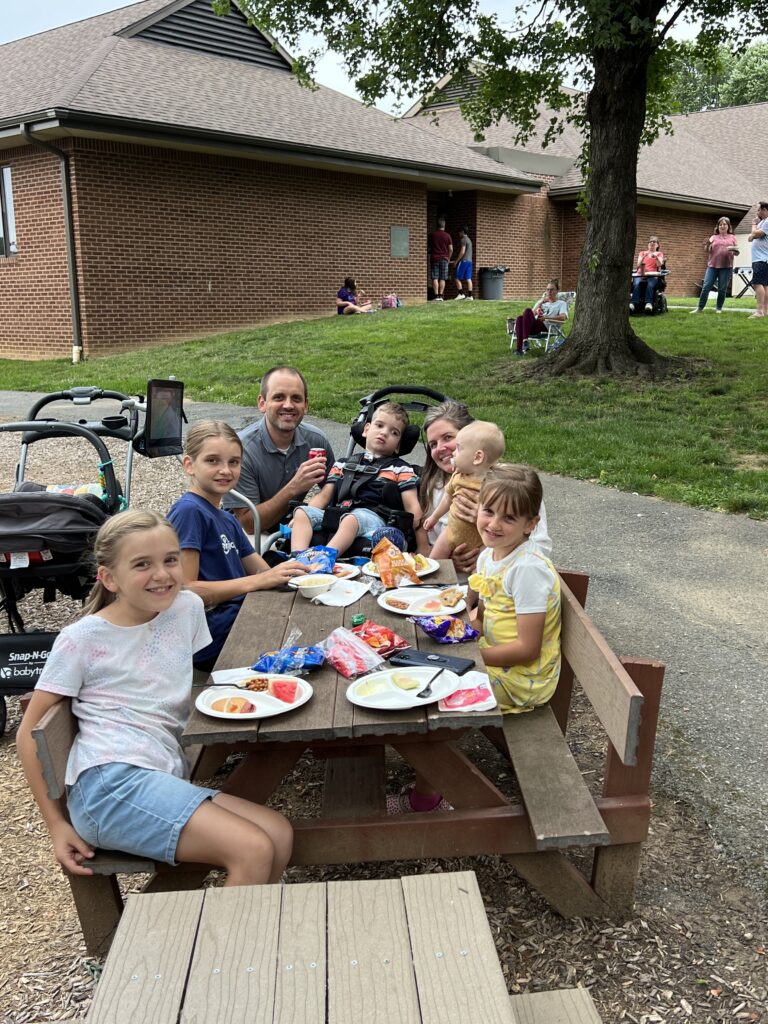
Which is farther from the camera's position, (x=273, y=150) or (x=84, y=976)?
(x=273, y=150)

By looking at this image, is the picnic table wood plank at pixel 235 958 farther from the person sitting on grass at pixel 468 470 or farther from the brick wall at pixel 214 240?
the brick wall at pixel 214 240

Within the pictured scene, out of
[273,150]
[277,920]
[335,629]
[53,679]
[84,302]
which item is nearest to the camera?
[277,920]

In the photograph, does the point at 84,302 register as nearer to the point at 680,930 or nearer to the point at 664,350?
the point at 664,350

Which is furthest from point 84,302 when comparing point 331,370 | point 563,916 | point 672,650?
point 563,916

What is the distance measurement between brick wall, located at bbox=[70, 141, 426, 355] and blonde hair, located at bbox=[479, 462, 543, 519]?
14.9m

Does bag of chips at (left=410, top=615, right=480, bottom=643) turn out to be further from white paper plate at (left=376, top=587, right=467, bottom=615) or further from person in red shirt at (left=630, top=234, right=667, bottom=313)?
person in red shirt at (left=630, top=234, right=667, bottom=313)

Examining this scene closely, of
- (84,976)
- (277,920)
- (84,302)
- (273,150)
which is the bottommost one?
(84,976)

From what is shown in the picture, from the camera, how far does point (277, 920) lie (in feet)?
5.91

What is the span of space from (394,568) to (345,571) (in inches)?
10.9

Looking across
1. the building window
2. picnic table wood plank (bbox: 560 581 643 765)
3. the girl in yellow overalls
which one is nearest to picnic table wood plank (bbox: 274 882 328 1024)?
picnic table wood plank (bbox: 560 581 643 765)

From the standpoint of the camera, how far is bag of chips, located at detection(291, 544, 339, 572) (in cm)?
375

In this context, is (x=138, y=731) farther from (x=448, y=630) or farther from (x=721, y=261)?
(x=721, y=261)

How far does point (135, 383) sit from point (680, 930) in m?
10.9

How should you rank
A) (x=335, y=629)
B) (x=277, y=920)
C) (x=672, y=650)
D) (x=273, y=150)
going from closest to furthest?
(x=277, y=920), (x=335, y=629), (x=672, y=650), (x=273, y=150)
